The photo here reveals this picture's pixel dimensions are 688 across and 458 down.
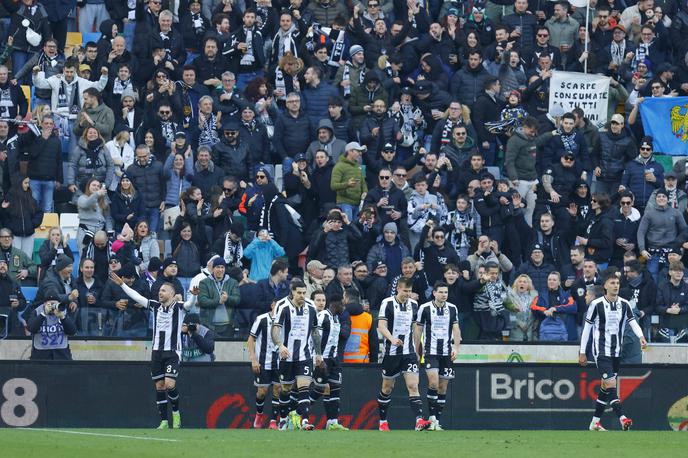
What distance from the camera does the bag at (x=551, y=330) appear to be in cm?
2456

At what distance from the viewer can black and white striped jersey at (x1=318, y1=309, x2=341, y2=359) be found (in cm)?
2221

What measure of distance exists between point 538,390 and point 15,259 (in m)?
8.38

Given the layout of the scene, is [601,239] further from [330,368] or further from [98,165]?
[98,165]

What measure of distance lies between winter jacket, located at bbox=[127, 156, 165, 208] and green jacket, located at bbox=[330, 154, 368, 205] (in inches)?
114

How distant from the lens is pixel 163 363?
22.1 meters

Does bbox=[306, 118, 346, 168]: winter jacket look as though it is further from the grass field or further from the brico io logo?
the grass field

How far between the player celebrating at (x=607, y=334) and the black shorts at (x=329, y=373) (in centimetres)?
346

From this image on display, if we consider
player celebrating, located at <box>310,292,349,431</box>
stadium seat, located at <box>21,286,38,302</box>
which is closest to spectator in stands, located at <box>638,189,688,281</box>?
player celebrating, located at <box>310,292,349,431</box>

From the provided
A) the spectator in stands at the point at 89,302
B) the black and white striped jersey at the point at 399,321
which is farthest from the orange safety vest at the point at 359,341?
the spectator in stands at the point at 89,302

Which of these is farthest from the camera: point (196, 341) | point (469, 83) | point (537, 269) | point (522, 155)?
point (469, 83)

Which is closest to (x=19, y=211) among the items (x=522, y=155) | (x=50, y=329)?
(x=50, y=329)

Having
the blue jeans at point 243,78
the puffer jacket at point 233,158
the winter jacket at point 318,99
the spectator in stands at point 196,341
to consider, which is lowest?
the spectator in stands at point 196,341

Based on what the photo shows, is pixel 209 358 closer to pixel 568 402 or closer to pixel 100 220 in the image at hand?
pixel 100 220

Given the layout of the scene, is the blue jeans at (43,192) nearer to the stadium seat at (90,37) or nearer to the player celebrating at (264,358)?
the stadium seat at (90,37)
